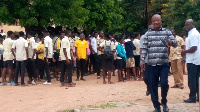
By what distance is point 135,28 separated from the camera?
34.1 metres

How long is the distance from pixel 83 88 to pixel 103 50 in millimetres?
1962

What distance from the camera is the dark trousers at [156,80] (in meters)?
7.65

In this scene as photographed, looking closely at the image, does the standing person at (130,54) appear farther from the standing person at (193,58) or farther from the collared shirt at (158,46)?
the collared shirt at (158,46)

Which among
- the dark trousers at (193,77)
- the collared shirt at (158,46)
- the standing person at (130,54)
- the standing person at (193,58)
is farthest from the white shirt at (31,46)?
the collared shirt at (158,46)

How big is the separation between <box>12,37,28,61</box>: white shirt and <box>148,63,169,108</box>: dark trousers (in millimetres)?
6767

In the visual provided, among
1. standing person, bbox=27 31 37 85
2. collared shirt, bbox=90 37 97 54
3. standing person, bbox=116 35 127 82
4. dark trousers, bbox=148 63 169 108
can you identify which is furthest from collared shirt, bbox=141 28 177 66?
collared shirt, bbox=90 37 97 54

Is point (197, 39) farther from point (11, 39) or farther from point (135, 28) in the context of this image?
point (135, 28)

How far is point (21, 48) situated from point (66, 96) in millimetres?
3413

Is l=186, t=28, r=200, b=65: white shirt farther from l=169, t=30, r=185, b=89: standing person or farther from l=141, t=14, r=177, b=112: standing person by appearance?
l=169, t=30, r=185, b=89: standing person

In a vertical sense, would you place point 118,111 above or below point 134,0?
below

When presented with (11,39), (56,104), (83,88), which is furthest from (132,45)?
(56,104)

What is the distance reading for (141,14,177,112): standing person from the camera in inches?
300

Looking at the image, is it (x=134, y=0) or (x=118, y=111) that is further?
(x=134, y=0)

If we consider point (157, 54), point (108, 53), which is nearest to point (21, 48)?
point (108, 53)
